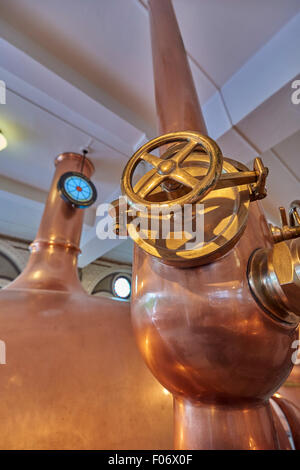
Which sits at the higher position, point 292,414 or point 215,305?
point 215,305

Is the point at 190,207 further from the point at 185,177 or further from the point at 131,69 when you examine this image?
the point at 131,69

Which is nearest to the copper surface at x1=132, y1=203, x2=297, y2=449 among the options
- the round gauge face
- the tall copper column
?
the tall copper column

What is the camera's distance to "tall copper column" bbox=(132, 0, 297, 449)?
8.1 inches

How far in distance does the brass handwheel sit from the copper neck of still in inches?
20.0

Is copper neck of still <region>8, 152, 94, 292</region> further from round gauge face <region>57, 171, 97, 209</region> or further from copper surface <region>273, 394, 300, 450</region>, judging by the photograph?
copper surface <region>273, 394, 300, 450</region>

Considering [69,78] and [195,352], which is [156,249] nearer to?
[195,352]

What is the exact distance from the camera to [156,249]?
23 cm

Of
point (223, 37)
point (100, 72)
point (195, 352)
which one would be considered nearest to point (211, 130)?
point (223, 37)

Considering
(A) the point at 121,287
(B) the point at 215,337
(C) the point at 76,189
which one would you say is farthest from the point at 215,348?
(A) the point at 121,287

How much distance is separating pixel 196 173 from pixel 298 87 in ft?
3.96

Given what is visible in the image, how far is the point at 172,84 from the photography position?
43 cm

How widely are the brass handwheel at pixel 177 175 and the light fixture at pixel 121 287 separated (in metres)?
4.72

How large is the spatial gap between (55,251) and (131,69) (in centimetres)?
110

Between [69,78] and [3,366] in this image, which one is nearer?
[3,366]
